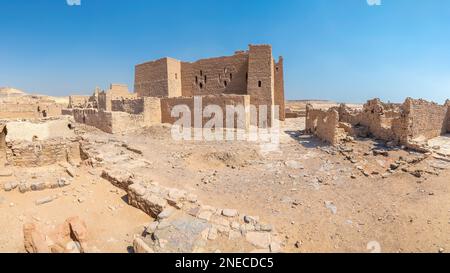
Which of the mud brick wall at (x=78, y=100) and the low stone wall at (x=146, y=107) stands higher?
the mud brick wall at (x=78, y=100)

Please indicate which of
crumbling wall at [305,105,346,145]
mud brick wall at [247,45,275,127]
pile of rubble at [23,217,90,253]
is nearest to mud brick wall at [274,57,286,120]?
mud brick wall at [247,45,275,127]

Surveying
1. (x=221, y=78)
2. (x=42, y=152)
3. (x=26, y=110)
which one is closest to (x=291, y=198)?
(x=42, y=152)

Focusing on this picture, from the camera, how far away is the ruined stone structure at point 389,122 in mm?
10453

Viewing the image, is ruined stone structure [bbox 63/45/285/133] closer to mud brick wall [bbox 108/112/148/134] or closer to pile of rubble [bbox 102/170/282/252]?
mud brick wall [bbox 108/112/148/134]

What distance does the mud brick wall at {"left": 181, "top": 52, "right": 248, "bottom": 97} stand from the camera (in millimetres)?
21016

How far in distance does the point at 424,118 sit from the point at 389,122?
2.17 meters

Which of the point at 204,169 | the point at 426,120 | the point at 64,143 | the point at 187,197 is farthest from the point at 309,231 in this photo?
the point at 426,120

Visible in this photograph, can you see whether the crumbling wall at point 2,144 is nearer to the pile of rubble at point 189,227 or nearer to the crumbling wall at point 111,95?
the pile of rubble at point 189,227

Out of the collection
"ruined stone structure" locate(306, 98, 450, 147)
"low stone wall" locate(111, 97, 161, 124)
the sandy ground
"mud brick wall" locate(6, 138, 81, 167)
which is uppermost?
"low stone wall" locate(111, 97, 161, 124)

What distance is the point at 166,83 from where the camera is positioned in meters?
23.1

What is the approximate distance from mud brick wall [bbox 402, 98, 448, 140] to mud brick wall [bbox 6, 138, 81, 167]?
46.2 ft

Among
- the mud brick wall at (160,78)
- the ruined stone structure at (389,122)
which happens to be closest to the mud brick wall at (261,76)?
the ruined stone structure at (389,122)

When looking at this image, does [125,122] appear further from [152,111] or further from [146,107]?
[152,111]

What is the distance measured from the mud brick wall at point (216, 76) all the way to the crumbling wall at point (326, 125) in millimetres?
7543
